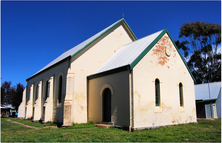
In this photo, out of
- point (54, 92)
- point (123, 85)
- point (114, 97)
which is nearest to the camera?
point (123, 85)

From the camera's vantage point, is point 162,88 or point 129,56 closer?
point 162,88

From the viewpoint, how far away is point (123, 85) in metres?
13.0

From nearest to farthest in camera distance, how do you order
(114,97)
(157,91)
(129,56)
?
(114,97) → (157,91) → (129,56)

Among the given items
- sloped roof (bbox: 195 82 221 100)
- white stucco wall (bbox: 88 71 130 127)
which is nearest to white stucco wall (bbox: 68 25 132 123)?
white stucco wall (bbox: 88 71 130 127)

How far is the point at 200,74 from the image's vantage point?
3988 centimetres

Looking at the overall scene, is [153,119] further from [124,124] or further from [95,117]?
[95,117]

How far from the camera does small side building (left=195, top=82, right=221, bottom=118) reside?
2417cm

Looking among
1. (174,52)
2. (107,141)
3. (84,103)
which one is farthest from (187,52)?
(107,141)

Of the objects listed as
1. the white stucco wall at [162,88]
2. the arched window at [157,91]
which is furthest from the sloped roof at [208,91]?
the arched window at [157,91]

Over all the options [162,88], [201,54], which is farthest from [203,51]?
[162,88]

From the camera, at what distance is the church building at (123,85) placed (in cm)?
1284

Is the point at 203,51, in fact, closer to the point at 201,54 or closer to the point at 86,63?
the point at 201,54

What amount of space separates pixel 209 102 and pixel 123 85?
1734 centimetres

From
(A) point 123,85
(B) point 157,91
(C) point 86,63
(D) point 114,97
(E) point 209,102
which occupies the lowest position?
(E) point 209,102
